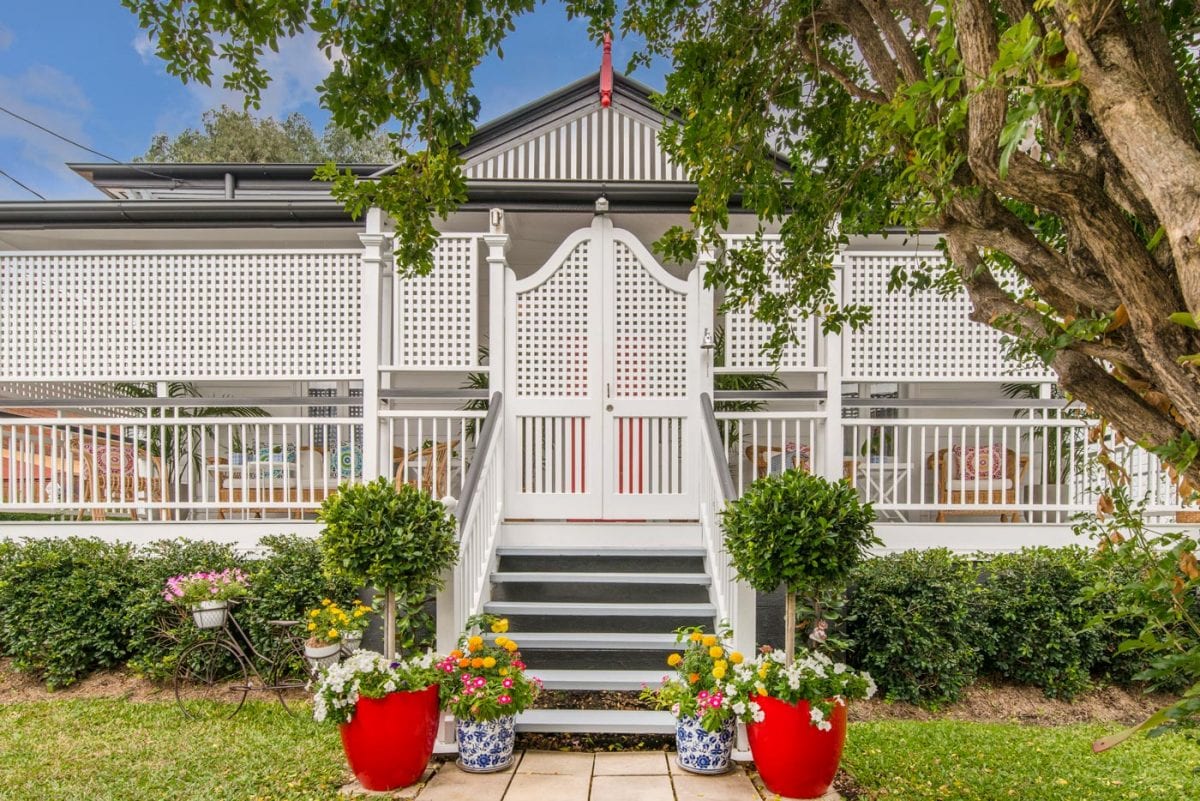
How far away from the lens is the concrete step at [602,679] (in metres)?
4.62

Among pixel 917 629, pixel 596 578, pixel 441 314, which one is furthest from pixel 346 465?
pixel 917 629

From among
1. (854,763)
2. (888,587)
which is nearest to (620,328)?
(888,587)

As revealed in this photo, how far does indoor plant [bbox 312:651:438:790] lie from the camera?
376 cm

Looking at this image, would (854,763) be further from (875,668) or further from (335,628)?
(335,628)

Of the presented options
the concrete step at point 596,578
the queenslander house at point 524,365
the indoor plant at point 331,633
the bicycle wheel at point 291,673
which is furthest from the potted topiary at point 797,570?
the bicycle wheel at point 291,673

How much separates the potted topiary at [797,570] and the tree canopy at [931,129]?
93 cm

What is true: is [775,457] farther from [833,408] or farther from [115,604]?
[115,604]

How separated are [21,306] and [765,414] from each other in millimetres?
6518

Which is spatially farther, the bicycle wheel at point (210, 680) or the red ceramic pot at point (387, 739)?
the bicycle wheel at point (210, 680)

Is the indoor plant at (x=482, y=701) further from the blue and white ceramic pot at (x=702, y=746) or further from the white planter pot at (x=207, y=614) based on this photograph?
the white planter pot at (x=207, y=614)

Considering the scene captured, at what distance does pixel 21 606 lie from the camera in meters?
5.50

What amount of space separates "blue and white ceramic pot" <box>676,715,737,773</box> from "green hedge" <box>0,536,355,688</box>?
2772 millimetres

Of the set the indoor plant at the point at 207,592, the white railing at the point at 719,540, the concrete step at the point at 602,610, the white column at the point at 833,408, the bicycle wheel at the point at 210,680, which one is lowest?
the bicycle wheel at the point at 210,680

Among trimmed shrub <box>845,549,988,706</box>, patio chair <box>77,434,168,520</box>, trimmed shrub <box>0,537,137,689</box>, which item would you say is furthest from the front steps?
patio chair <box>77,434,168,520</box>
